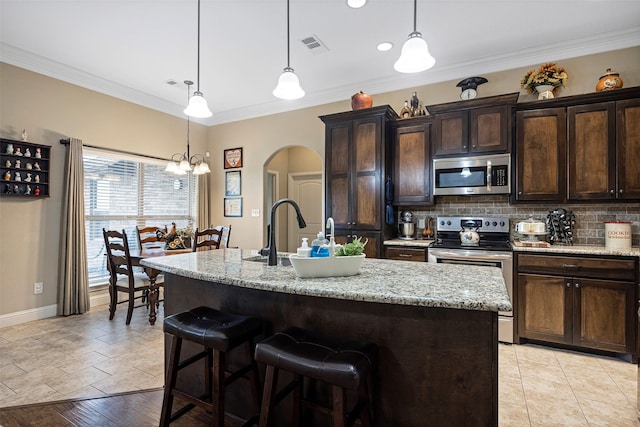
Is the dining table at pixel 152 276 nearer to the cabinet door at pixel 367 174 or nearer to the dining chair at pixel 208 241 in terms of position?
the dining chair at pixel 208 241

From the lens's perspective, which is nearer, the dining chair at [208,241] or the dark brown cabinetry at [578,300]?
the dark brown cabinetry at [578,300]

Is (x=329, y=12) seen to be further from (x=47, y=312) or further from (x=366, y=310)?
(x=47, y=312)

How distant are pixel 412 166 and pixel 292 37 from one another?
1.92 meters

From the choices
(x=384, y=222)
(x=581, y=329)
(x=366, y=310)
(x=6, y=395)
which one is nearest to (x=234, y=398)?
(x=366, y=310)

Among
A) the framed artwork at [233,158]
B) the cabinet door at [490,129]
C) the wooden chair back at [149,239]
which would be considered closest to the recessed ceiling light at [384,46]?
the cabinet door at [490,129]

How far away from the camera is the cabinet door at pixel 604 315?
9.16ft

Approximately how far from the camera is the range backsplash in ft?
10.7

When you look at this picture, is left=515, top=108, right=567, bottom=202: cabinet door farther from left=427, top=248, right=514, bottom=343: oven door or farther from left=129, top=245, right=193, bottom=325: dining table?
left=129, top=245, right=193, bottom=325: dining table

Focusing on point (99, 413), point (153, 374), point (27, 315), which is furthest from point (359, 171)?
point (27, 315)

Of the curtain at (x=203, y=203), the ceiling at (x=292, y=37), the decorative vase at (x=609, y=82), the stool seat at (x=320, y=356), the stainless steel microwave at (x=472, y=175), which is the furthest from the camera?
the curtain at (x=203, y=203)

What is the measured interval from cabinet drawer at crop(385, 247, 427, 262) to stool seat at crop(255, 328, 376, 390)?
7.60 feet

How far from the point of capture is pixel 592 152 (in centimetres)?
314

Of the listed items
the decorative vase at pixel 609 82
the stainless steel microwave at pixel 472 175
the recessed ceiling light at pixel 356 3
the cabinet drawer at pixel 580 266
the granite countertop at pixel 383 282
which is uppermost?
the recessed ceiling light at pixel 356 3

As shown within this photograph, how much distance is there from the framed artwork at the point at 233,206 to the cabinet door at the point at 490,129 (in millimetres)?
3677
